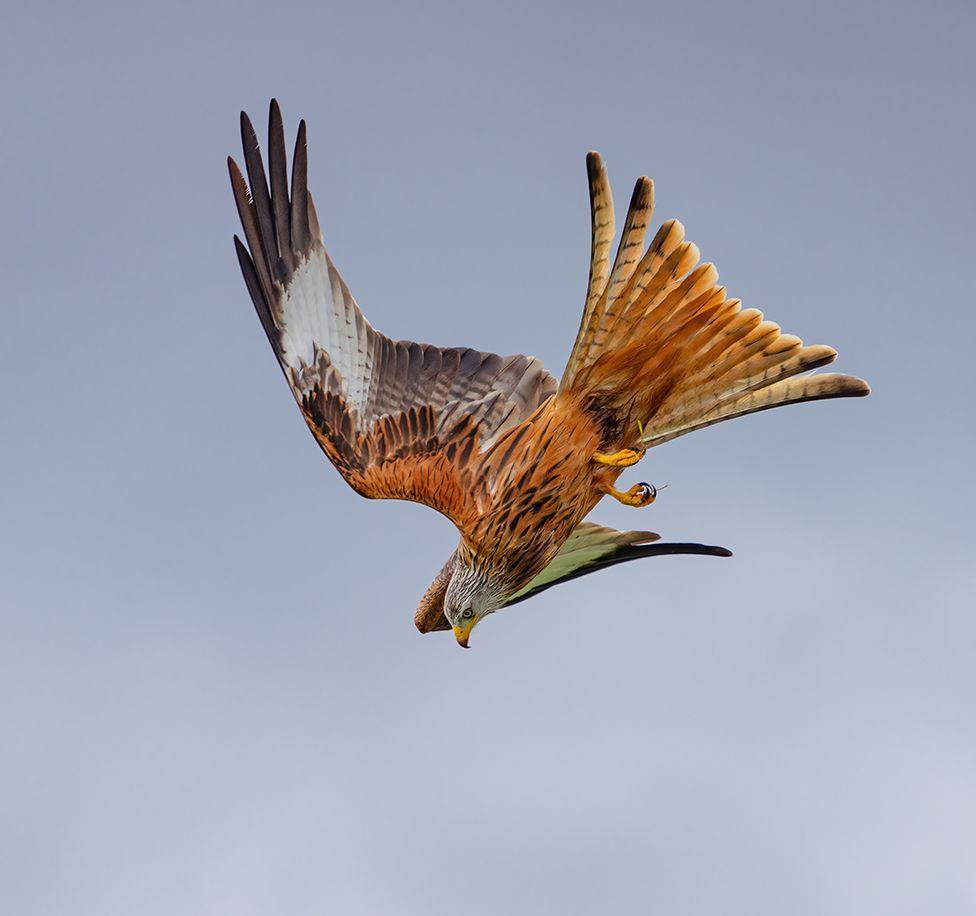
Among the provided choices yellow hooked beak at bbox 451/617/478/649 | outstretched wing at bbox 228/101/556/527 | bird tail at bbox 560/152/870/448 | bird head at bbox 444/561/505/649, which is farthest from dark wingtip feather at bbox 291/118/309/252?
yellow hooked beak at bbox 451/617/478/649

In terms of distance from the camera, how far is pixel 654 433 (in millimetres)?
7363

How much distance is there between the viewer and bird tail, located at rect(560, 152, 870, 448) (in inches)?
258

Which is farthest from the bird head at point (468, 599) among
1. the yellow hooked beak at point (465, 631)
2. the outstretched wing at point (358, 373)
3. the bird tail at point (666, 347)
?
the bird tail at point (666, 347)

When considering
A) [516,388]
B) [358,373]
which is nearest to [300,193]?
[358,373]

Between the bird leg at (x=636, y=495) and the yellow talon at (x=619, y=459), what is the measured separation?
164mm

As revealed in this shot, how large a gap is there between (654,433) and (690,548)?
1380 mm

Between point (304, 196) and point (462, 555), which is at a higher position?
point (304, 196)

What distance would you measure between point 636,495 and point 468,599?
1.14 meters

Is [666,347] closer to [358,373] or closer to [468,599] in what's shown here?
[468,599]

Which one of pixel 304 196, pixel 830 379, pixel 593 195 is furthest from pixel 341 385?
pixel 830 379

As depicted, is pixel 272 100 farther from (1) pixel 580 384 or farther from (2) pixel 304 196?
(1) pixel 580 384

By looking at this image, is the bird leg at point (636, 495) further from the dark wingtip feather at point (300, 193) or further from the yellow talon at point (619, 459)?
the dark wingtip feather at point (300, 193)

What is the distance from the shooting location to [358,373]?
814 cm

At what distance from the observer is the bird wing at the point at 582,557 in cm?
832
